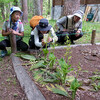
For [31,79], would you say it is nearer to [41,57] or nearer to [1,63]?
[41,57]

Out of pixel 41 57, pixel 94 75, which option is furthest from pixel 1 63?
pixel 94 75

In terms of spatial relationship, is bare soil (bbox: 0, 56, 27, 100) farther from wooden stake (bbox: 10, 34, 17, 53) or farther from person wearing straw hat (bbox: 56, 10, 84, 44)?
person wearing straw hat (bbox: 56, 10, 84, 44)

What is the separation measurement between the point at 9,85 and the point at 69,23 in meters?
2.77

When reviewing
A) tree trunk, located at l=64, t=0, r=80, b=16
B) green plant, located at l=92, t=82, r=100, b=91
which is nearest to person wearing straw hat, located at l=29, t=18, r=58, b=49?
green plant, located at l=92, t=82, r=100, b=91

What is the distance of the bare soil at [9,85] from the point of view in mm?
1917

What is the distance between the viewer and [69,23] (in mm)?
4172

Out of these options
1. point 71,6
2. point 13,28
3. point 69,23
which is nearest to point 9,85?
point 13,28

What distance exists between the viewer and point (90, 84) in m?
2.12

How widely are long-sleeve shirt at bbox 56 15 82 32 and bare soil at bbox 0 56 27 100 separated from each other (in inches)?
87.7

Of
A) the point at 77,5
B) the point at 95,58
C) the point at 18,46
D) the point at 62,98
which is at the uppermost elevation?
the point at 77,5

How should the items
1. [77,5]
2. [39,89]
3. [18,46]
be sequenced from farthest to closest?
[77,5] → [18,46] → [39,89]

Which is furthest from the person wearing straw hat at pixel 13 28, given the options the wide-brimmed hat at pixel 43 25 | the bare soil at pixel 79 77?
the wide-brimmed hat at pixel 43 25

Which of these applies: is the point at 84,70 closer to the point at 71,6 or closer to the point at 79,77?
the point at 79,77

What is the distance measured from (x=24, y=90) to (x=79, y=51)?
2.07m
